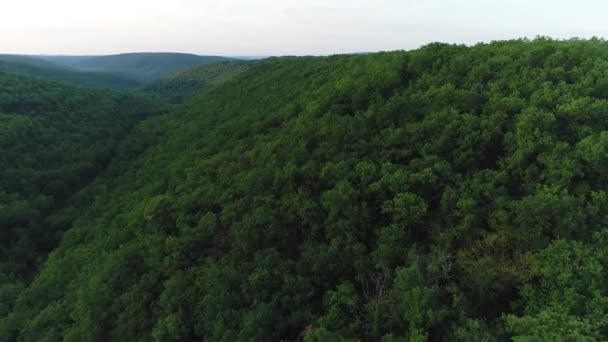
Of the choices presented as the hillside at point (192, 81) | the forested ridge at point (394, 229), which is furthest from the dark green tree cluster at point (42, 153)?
the hillside at point (192, 81)

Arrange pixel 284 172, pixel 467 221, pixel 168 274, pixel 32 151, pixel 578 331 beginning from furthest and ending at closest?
1. pixel 32 151
2. pixel 284 172
3. pixel 168 274
4. pixel 467 221
5. pixel 578 331

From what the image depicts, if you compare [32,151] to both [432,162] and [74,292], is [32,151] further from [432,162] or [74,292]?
[432,162]

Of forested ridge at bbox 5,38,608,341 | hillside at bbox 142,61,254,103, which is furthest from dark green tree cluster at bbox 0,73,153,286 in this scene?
hillside at bbox 142,61,254,103

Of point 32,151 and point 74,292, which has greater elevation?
point 32,151

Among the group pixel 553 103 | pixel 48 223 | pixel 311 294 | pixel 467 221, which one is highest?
pixel 553 103

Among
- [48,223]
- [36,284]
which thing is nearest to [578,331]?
[36,284]

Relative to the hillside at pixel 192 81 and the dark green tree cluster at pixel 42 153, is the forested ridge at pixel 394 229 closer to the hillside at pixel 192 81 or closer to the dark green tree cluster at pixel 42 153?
the dark green tree cluster at pixel 42 153

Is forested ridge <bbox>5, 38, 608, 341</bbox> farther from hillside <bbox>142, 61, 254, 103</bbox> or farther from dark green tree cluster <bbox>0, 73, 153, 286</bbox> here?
hillside <bbox>142, 61, 254, 103</bbox>

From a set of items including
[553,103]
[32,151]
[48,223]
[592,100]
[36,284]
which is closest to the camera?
[592,100]
